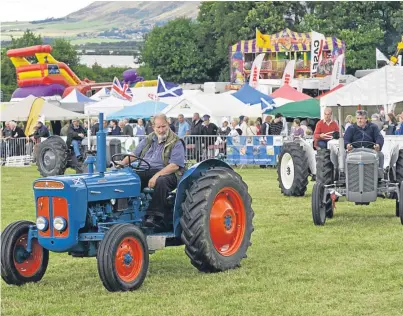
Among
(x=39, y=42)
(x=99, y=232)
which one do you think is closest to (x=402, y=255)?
(x=99, y=232)

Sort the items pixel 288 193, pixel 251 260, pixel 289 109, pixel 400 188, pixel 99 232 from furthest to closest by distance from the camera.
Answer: pixel 289 109 < pixel 288 193 < pixel 400 188 < pixel 251 260 < pixel 99 232

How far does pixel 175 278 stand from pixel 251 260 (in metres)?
1.30

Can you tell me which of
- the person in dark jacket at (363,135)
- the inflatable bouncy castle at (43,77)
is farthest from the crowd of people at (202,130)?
the inflatable bouncy castle at (43,77)

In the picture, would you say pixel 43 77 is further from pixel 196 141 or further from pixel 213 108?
pixel 196 141

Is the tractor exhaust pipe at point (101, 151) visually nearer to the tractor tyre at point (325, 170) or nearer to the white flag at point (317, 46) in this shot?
the tractor tyre at point (325, 170)

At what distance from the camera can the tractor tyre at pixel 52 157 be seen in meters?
23.3

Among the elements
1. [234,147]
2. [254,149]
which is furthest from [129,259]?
[234,147]

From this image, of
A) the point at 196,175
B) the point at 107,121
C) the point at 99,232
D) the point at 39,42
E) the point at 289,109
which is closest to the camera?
the point at 99,232

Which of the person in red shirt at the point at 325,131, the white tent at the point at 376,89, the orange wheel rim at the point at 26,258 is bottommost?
the orange wheel rim at the point at 26,258

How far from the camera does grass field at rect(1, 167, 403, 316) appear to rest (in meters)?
7.68

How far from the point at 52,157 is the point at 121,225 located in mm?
15295

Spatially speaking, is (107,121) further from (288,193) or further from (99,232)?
(99,232)

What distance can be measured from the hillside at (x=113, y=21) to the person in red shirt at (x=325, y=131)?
274 feet

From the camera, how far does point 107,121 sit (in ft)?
112
